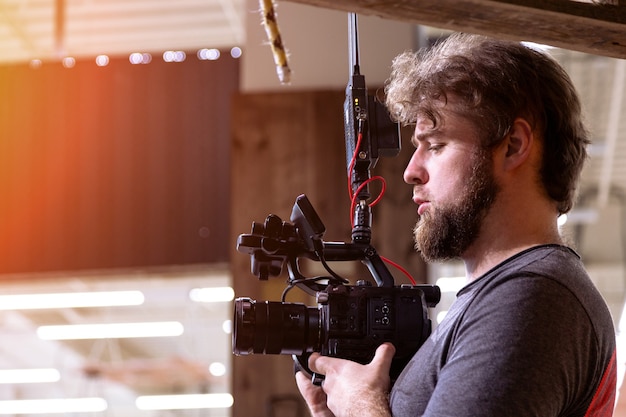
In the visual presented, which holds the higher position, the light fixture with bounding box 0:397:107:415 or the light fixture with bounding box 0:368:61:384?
the light fixture with bounding box 0:368:61:384

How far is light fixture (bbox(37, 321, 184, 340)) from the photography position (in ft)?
38.1

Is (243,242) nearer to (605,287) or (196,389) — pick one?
(605,287)

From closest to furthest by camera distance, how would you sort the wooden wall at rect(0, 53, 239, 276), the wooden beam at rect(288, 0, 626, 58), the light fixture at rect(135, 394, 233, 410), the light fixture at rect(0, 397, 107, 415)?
the wooden beam at rect(288, 0, 626, 58) → the wooden wall at rect(0, 53, 239, 276) → the light fixture at rect(0, 397, 107, 415) → the light fixture at rect(135, 394, 233, 410)

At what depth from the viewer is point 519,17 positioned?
4.03ft

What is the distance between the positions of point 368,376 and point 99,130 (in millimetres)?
5746

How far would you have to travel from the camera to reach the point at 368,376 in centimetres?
147

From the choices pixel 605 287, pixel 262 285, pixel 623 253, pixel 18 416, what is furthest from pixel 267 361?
pixel 18 416

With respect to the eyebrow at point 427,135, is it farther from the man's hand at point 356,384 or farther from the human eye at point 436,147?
the man's hand at point 356,384

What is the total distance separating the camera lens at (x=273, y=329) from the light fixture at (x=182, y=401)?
40.9 ft

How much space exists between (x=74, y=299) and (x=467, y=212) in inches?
374

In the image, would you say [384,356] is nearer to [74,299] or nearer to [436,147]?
[436,147]

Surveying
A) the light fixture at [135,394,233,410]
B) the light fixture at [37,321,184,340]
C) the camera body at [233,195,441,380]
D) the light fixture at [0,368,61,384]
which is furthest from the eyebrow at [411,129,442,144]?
the light fixture at [135,394,233,410]

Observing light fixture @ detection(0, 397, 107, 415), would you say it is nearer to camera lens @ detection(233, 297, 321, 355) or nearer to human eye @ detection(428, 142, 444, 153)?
camera lens @ detection(233, 297, 321, 355)

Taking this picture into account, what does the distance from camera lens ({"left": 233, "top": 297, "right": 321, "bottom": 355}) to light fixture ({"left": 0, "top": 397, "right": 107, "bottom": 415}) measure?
492 inches
